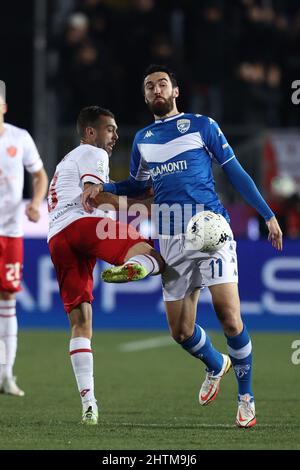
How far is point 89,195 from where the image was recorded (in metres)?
7.25

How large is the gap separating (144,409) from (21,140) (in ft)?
8.35

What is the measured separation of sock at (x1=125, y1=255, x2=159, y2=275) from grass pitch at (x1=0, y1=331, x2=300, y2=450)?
95 cm

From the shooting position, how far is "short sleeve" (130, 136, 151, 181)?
298 inches

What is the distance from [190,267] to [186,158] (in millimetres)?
685

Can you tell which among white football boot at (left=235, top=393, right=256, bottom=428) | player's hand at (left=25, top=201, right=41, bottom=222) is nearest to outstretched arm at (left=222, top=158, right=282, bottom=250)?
white football boot at (left=235, top=393, right=256, bottom=428)

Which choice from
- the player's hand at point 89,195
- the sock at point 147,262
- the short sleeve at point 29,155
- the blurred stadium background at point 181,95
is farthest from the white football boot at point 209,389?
the blurred stadium background at point 181,95

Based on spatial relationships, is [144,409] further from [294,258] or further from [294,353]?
[294,258]

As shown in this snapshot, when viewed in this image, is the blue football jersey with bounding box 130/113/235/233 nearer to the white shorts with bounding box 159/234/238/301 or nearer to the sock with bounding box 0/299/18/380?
the white shorts with bounding box 159/234/238/301

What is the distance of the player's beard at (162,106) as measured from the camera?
7.42m

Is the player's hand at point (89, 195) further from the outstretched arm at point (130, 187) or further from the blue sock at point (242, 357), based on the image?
the blue sock at point (242, 357)

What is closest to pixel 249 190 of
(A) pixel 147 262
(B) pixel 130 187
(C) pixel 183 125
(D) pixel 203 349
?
(C) pixel 183 125
